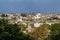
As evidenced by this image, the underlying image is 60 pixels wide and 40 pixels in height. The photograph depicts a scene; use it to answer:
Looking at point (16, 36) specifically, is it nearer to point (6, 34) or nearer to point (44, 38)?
point (6, 34)

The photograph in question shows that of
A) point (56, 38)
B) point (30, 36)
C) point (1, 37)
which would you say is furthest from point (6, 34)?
point (56, 38)

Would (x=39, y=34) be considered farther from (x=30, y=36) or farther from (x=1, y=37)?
(x=1, y=37)

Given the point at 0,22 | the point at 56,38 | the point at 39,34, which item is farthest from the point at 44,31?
the point at 0,22

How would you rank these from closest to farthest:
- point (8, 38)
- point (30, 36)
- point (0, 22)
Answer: point (8, 38) < point (30, 36) < point (0, 22)

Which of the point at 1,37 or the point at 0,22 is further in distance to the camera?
the point at 0,22

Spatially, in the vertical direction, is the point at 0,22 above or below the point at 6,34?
below

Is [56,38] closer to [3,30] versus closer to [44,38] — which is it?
[44,38]

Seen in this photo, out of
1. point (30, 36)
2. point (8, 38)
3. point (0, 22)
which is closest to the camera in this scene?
point (8, 38)

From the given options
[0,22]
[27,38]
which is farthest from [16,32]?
[0,22]
